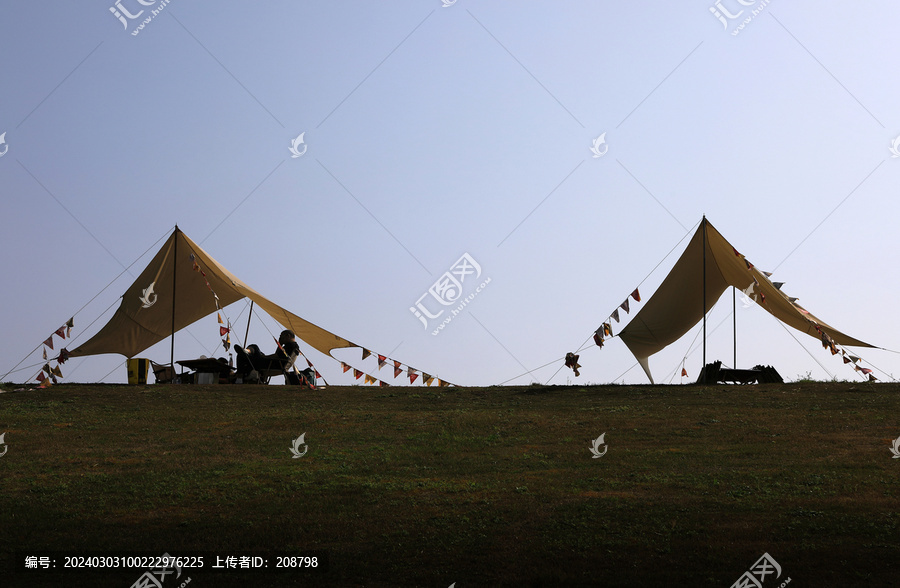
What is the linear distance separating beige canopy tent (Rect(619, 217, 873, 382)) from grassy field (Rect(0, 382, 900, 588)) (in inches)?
217

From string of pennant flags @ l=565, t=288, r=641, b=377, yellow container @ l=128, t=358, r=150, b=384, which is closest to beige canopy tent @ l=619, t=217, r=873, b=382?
string of pennant flags @ l=565, t=288, r=641, b=377

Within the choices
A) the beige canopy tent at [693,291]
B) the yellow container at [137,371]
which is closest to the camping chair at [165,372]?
the yellow container at [137,371]

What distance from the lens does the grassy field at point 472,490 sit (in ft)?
28.0

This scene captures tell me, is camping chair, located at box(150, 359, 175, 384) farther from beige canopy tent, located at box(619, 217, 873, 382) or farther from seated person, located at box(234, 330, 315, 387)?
beige canopy tent, located at box(619, 217, 873, 382)

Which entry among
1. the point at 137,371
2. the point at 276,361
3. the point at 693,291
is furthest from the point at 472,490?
the point at 693,291

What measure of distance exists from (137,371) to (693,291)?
14.5m

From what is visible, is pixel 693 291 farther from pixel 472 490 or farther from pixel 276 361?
pixel 472 490

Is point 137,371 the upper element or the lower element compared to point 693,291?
upper

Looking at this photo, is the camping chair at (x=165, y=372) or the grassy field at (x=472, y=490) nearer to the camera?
the grassy field at (x=472, y=490)

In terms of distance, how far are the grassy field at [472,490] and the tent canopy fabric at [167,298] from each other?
203 inches

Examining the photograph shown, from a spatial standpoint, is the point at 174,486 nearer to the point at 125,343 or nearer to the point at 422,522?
the point at 422,522

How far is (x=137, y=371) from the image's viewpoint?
21234mm

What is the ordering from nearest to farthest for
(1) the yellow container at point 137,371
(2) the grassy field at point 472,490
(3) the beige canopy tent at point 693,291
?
(2) the grassy field at point 472,490 → (1) the yellow container at point 137,371 → (3) the beige canopy tent at point 693,291

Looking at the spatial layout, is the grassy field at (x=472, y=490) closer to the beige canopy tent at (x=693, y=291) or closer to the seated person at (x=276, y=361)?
the seated person at (x=276, y=361)
